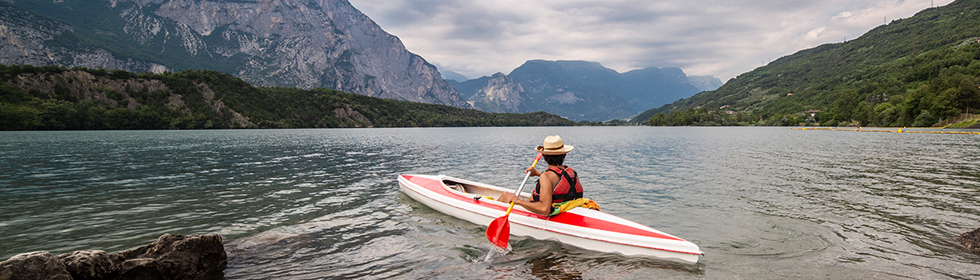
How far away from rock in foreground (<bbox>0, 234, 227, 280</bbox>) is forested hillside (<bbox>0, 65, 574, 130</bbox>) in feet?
419

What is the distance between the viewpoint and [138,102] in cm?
12875

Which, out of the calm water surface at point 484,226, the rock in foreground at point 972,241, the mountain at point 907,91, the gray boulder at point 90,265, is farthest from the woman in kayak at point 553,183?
the mountain at point 907,91

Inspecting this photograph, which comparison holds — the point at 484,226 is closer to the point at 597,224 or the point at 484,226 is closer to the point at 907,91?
the point at 597,224

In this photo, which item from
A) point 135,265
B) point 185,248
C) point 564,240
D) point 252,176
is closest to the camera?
point 135,265

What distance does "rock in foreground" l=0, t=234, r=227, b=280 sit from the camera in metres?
5.41

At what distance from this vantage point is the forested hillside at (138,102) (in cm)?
9922

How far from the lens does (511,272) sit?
25.6 ft

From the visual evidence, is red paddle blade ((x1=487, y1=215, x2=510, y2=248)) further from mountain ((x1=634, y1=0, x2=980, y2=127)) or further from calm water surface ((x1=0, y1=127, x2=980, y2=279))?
mountain ((x1=634, y1=0, x2=980, y2=127))

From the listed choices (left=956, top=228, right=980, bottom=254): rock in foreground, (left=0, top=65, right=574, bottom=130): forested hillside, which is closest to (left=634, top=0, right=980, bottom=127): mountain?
(left=956, top=228, right=980, bottom=254): rock in foreground

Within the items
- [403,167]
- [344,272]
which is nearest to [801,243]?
[344,272]

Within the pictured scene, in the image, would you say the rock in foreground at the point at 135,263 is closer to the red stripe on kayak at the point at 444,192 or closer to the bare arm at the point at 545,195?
the red stripe on kayak at the point at 444,192

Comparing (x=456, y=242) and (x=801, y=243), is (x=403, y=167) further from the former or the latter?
(x=801, y=243)

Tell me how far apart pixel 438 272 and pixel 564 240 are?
304cm

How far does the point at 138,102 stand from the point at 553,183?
167 meters
